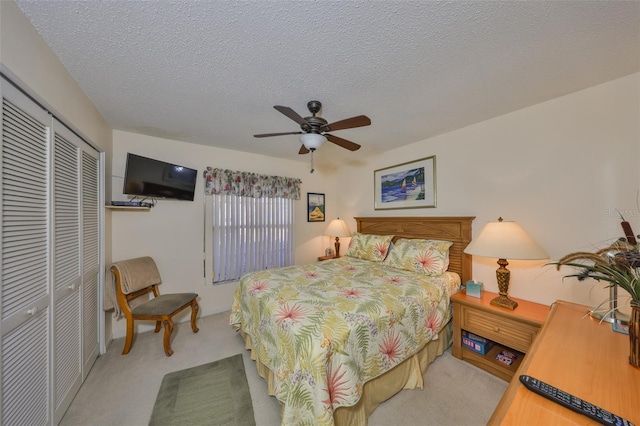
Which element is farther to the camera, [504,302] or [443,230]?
[443,230]

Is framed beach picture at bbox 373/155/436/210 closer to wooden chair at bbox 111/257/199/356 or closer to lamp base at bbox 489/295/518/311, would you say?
lamp base at bbox 489/295/518/311

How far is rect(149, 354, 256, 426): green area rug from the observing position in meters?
1.60

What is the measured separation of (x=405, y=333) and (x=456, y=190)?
1.87 meters

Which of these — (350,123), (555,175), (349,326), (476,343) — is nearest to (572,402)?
(349,326)

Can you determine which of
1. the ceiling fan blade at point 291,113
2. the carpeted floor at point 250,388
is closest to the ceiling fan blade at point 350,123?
the ceiling fan blade at point 291,113

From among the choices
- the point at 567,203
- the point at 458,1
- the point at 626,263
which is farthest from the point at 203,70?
the point at 567,203

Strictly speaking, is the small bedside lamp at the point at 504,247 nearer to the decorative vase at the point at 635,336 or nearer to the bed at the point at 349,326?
the bed at the point at 349,326

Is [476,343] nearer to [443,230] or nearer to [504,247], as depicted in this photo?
[504,247]

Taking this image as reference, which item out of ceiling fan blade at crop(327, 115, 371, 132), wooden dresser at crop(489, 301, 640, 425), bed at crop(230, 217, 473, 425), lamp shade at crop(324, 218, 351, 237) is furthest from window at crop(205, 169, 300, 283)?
wooden dresser at crop(489, 301, 640, 425)

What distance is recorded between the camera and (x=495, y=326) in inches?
78.4

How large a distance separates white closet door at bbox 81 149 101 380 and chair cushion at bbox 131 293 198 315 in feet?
1.13

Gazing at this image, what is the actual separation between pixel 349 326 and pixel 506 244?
1588mm

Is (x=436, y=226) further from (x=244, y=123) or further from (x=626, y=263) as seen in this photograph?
(x=244, y=123)

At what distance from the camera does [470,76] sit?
5.59 feet
